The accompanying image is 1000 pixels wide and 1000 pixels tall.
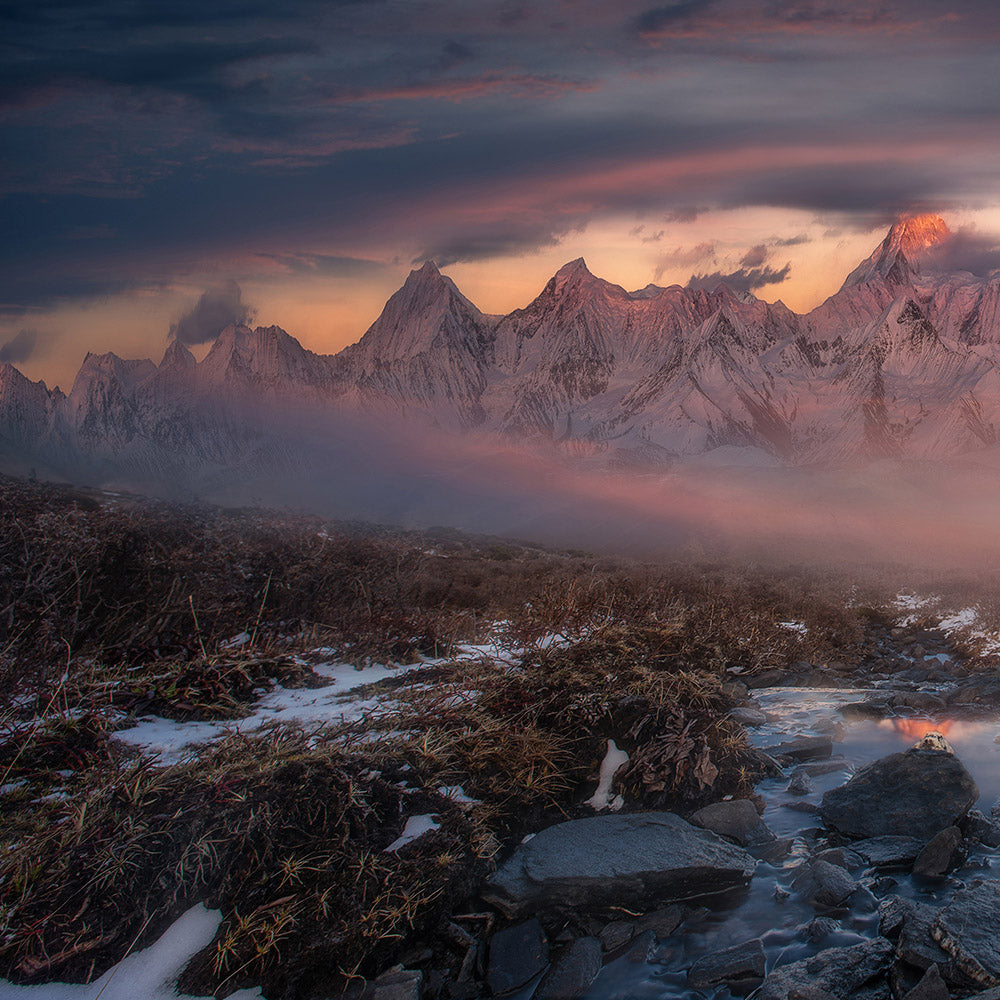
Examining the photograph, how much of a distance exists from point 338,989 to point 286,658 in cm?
470

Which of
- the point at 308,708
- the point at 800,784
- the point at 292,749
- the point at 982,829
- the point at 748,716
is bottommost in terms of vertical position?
the point at 748,716

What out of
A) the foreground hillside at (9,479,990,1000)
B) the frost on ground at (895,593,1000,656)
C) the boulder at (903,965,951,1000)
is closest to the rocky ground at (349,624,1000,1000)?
the boulder at (903,965,951,1000)

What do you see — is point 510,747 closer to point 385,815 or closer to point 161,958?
point 385,815

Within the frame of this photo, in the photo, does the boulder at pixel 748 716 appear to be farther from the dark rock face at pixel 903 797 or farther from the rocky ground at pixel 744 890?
the dark rock face at pixel 903 797

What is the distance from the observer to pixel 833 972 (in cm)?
390

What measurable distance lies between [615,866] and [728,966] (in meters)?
0.93

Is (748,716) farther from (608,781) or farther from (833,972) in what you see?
(833,972)

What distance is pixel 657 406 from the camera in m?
193

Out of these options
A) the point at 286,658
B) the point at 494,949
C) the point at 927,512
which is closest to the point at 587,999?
the point at 494,949

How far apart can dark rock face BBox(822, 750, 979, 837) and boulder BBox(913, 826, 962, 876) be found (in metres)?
0.36

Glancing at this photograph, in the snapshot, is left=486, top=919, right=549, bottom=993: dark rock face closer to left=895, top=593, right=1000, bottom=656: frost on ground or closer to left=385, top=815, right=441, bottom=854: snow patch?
left=385, top=815, right=441, bottom=854: snow patch

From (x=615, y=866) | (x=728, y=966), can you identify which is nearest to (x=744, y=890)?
(x=728, y=966)

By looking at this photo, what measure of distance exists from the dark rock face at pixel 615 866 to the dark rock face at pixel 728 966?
0.62 m

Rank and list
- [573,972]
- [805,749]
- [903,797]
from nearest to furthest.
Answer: [573,972] < [903,797] < [805,749]
